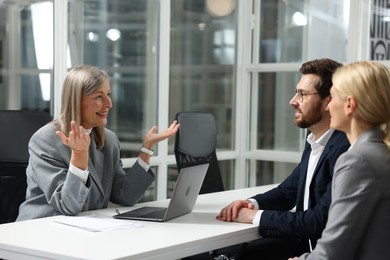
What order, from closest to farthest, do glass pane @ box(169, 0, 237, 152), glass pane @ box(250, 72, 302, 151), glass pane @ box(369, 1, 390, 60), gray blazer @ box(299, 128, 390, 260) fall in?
1. gray blazer @ box(299, 128, 390, 260)
2. glass pane @ box(369, 1, 390, 60)
3. glass pane @ box(169, 0, 237, 152)
4. glass pane @ box(250, 72, 302, 151)

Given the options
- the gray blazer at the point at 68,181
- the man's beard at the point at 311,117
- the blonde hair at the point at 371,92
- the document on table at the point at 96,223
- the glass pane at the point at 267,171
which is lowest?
the glass pane at the point at 267,171

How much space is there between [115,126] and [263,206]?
94.8 inches

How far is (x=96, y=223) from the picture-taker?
2479mm

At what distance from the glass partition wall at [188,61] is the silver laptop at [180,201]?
200 centimetres

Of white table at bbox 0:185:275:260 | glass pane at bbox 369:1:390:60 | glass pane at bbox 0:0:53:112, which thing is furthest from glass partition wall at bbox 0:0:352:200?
white table at bbox 0:185:275:260

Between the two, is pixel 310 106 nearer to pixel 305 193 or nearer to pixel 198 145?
pixel 305 193

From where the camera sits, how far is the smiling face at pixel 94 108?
2898mm

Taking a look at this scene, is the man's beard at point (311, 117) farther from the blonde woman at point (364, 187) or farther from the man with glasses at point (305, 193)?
the blonde woman at point (364, 187)

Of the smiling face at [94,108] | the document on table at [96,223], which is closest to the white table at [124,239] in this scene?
the document on table at [96,223]

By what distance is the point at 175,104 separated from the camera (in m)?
5.64

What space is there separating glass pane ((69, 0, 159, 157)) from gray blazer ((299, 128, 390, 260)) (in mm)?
3213

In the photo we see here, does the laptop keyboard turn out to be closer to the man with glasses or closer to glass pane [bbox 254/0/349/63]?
the man with glasses

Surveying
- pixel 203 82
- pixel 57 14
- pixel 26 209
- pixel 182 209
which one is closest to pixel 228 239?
pixel 182 209

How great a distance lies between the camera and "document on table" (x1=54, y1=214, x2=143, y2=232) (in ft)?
7.89
